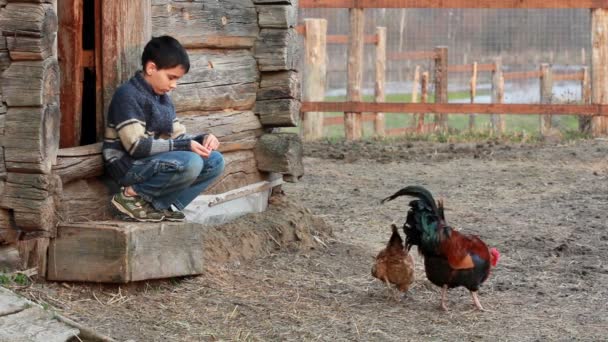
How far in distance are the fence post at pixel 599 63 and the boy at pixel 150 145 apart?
8.68 metres

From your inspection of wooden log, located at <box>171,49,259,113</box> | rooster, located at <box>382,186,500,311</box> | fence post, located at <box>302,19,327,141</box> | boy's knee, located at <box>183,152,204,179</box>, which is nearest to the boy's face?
boy's knee, located at <box>183,152,204,179</box>

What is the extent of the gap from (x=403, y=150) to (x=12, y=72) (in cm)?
810

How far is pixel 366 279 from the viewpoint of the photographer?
7.48m

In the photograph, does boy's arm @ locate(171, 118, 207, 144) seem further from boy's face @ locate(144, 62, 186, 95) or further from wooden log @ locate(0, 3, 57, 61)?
wooden log @ locate(0, 3, 57, 61)

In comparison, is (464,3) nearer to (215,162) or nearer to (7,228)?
(215,162)

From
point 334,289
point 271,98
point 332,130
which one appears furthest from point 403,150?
point 332,130

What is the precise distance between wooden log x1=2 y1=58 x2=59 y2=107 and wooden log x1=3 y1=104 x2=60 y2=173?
0.05 metres

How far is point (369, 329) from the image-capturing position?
20.4ft

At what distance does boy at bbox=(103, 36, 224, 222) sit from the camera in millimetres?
6344

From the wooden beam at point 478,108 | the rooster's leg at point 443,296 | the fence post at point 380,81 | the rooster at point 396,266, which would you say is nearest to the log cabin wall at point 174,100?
the rooster at point 396,266

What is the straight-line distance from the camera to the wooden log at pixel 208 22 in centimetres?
710

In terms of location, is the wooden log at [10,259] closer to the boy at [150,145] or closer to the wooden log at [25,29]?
the boy at [150,145]

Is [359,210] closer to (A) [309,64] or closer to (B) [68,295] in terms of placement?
(B) [68,295]

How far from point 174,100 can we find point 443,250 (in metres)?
1.94
